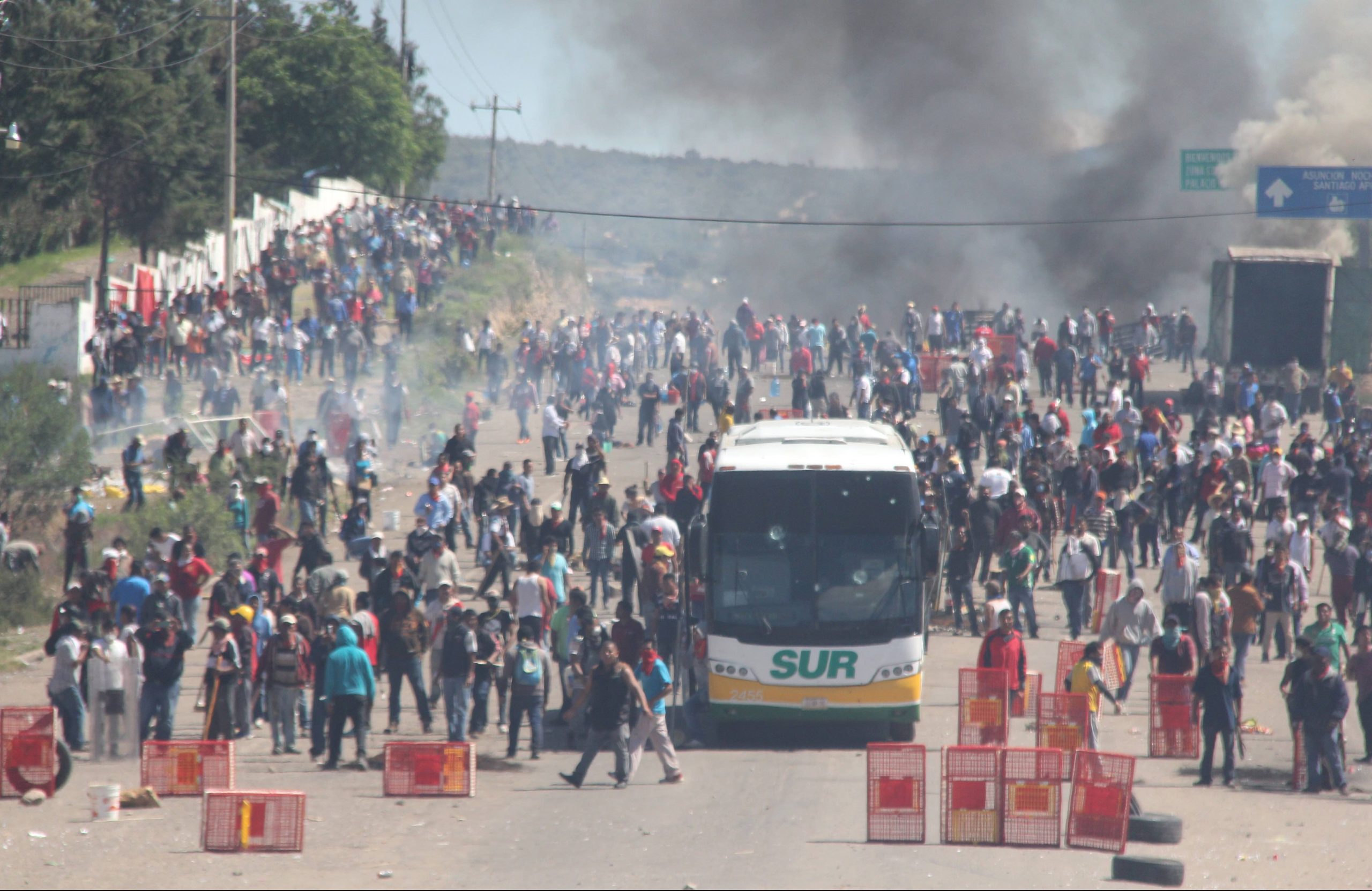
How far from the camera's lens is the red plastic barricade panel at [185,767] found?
1218 centimetres

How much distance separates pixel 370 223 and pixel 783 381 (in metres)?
16.8

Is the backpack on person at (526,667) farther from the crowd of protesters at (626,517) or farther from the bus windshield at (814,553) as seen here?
the bus windshield at (814,553)

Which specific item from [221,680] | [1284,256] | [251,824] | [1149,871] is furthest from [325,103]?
[1149,871]

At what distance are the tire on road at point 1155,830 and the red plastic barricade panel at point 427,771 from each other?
16.3 ft

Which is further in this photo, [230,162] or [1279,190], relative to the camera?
[1279,190]

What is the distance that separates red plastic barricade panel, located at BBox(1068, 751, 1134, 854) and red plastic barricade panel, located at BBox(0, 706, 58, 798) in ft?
25.2

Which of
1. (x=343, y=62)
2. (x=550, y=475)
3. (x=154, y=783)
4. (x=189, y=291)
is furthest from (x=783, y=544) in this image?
(x=343, y=62)

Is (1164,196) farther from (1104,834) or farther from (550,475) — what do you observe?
(1104,834)

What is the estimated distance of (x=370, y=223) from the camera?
48250mm

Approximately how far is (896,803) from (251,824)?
4.39 m

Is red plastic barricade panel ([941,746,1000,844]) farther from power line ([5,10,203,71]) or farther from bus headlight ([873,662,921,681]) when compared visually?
power line ([5,10,203,71])

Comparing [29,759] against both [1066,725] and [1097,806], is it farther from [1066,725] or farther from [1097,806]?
[1066,725]

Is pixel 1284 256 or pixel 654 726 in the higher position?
pixel 1284 256

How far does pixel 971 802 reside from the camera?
36.1ft
